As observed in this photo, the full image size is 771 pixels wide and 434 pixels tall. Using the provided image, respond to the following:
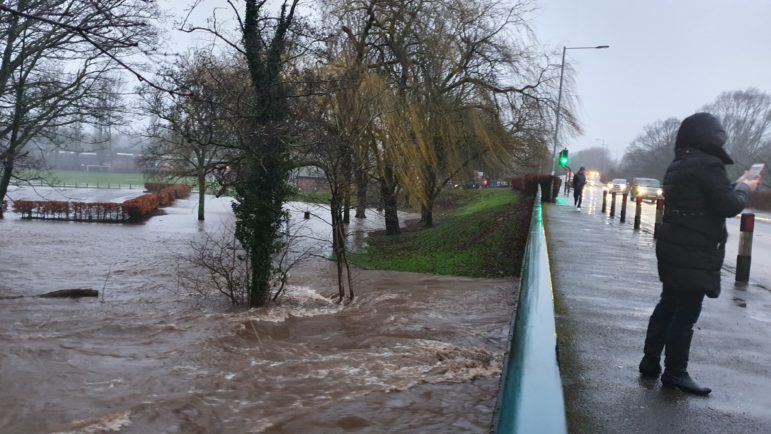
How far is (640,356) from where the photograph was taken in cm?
432

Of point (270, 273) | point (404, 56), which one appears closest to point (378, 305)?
point (270, 273)

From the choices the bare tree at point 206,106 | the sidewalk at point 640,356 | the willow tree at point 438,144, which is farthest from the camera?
the willow tree at point 438,144

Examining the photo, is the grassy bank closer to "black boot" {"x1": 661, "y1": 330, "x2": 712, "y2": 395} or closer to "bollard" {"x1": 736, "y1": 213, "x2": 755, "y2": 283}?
"bollard" {"x1": 736, "y1": 213, "x2": 755, "y2": 283}

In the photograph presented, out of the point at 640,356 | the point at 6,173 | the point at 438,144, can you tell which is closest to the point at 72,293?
the point at 6,173

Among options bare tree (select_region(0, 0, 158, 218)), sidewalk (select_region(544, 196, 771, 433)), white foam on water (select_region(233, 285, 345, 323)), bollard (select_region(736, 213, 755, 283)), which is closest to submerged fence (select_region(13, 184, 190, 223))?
bare tree (select_region(0, 0, 158, 218))

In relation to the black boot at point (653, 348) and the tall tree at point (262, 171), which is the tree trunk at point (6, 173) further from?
the black boot at point (653, 348)

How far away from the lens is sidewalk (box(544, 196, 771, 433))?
320 cm

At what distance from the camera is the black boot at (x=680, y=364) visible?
11.6 ft

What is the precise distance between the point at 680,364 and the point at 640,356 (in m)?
0.78

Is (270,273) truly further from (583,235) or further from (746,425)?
(746,425)

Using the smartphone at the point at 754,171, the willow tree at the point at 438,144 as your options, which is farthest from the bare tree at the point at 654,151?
the smartphone at the point at 754,171

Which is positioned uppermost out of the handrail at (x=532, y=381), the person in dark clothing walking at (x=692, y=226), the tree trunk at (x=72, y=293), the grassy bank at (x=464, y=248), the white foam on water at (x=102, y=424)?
the person in dark clothing walking at (x=692, y=226)

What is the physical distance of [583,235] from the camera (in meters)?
13.1

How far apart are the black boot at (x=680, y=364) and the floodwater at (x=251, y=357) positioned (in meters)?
2.21
